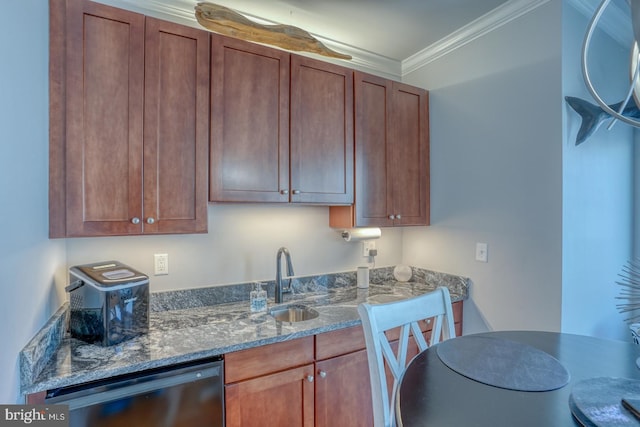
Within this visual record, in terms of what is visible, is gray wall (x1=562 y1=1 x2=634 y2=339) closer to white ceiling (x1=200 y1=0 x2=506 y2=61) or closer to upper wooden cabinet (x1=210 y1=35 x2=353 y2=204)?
white ceiling (x1=200 y1=0 x2=506 y2=61)

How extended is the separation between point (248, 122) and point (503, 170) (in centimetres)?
153

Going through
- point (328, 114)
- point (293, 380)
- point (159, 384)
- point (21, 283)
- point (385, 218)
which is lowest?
point (293, 380)

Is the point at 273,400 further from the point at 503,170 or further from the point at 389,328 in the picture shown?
the point at 503,170

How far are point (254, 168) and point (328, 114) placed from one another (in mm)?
596

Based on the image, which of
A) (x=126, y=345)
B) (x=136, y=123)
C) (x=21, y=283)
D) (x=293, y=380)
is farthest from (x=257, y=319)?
(x=136, y=123)

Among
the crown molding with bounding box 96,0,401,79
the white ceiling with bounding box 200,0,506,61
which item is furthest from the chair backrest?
the crown molding with bounding box 96,0,401,79

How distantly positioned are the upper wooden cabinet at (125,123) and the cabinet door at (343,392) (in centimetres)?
96

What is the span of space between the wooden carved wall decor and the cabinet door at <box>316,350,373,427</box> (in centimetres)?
175

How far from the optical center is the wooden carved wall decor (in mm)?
1682

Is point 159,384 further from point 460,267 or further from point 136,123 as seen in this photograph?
point 460,267

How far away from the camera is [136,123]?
4.96 feet

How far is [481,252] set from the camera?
2148 mm

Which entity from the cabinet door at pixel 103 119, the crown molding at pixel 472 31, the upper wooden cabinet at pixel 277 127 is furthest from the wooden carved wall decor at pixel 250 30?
the crown molding at pixel 472 31

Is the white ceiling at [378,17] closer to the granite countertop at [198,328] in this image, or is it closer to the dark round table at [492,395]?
the granite countertop at [198,328]
